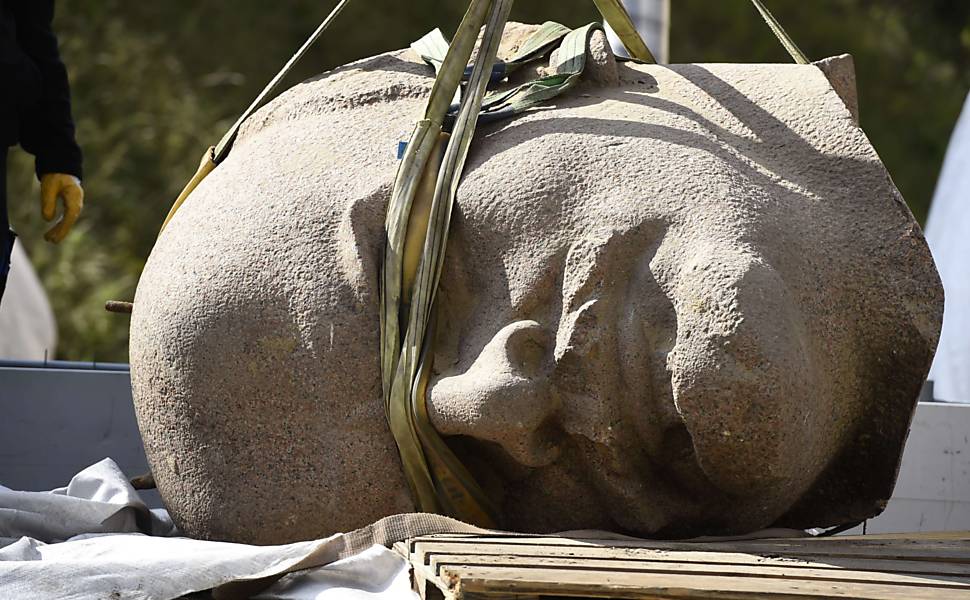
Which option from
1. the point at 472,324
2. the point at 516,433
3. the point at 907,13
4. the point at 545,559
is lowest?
the point at 545,559

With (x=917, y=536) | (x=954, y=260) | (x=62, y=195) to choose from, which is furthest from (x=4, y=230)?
(x=954, y=260)

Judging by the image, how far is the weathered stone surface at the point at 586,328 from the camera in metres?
1.85

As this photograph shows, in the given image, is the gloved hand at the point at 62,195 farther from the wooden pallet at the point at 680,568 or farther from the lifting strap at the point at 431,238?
the wooden pallet at the point at 680,568

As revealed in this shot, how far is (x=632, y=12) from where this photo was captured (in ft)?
13.9

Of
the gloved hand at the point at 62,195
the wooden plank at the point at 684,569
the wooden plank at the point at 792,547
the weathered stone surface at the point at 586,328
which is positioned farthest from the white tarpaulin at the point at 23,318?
the wooden plank at the point at 684,569

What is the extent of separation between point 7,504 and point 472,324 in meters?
0.82

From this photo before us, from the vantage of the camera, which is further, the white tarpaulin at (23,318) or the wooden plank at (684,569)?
the white tarpaulin at (23,318)

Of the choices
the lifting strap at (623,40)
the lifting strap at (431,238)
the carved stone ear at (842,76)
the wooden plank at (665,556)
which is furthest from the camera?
the lifting strap at (623,40)

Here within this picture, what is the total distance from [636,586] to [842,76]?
42.7 inches

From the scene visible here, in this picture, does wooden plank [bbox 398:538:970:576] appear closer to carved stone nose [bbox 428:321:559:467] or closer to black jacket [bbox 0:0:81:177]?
carved stone nose [bbox 428:321:559:467]

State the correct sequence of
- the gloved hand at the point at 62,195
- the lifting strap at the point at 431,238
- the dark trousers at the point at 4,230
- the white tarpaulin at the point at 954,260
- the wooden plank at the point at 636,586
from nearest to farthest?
the wooden plank at the point at 636,586, the lifting strap at the point at 431,238, the dark trousers at the point at 4,230, the gloved hand at the point at 62,195, the white tarpaulin at the point at 954,260

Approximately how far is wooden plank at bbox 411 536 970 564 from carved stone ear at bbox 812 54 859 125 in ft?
2.34

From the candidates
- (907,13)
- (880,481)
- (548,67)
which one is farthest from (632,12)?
(907,13)

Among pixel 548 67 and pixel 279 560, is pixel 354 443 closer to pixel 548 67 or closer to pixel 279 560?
pixel 279 560
